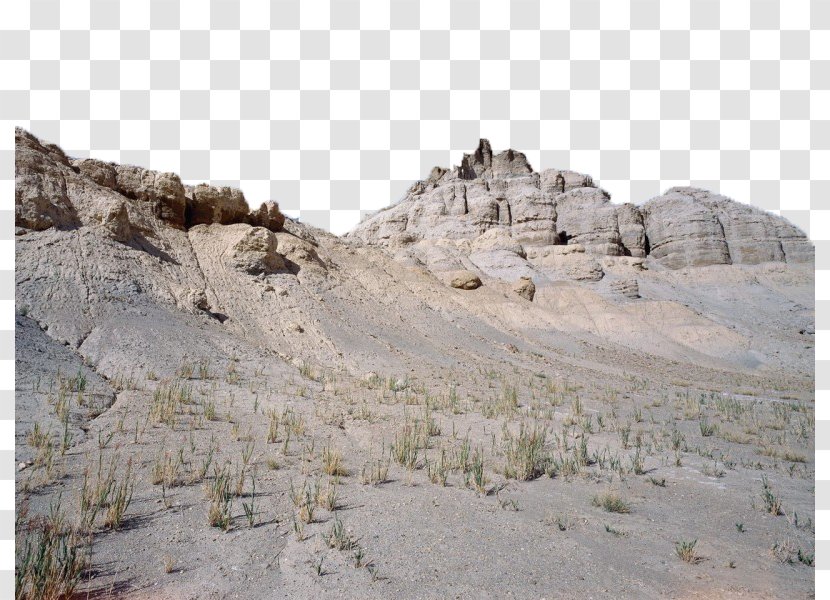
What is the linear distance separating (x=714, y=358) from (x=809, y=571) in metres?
24.5

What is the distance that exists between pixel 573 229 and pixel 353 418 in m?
39.6

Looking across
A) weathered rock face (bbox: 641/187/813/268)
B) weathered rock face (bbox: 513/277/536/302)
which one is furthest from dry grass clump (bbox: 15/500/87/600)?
weathered rock face (bbox: 641/187/813/268)

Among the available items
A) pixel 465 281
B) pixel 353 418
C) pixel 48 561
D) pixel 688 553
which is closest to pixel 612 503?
pixel 688 553

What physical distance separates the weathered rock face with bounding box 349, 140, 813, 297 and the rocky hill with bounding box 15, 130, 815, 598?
30.0ft

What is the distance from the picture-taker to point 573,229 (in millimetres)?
42531

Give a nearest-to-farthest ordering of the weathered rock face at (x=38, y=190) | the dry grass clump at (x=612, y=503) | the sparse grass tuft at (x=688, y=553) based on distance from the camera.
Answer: the sparse grass tuft at (x=688, y=553) → the dry grass clump at (x=612, y=503) → the weathered rock face at (x=38, y=190)

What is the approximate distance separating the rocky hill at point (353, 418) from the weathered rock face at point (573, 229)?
9.16m

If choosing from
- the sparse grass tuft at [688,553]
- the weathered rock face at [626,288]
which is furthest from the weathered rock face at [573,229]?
the sparse grass tuft at [688,553]

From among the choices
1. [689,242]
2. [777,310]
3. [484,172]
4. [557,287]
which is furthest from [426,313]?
[484,172]

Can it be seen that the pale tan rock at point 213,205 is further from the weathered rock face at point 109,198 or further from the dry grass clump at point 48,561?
the dry grass clump at point 48,561

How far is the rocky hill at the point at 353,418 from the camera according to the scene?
345 centimetres

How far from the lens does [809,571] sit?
11.6 ft

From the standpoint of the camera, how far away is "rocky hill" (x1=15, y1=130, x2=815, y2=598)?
3.45 metres

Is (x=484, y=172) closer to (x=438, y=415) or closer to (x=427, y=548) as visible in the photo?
(x=438, y=415)
